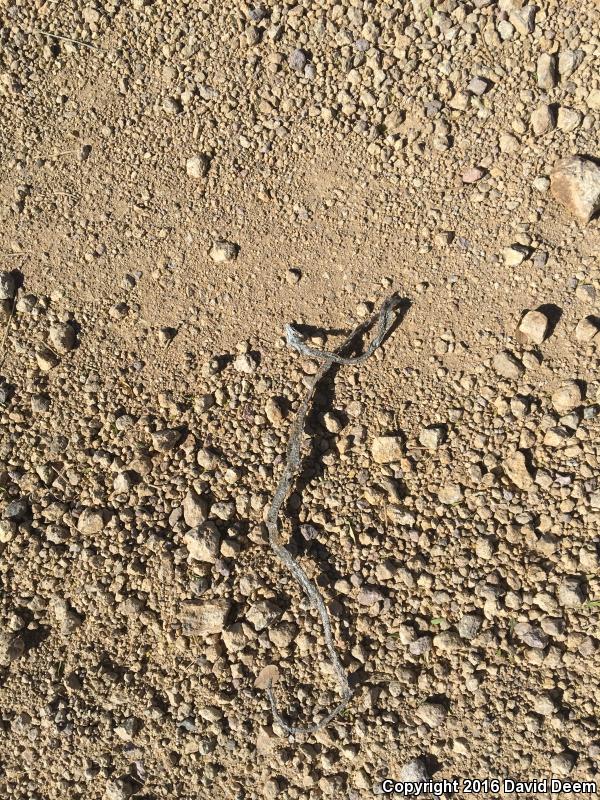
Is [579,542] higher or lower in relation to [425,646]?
higher

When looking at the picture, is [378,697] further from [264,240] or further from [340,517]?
[264,240]

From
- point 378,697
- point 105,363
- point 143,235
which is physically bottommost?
point 378,697

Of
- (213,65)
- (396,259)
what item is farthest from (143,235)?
(396,259)

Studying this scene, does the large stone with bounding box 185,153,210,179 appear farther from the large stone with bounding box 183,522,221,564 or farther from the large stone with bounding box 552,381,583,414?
the large stone with bounding box 552,381,583,414

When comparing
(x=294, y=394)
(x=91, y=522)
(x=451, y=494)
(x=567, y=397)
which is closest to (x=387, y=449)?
(x=451, y=494)

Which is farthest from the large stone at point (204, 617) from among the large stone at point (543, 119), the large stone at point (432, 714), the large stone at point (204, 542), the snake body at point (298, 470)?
the large stone at point (543, 119)

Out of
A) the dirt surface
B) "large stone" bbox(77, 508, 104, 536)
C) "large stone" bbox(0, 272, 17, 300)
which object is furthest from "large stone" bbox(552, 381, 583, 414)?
"large stone" bbox(0, 272, 17, 300)

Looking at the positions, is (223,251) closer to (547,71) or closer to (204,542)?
(204,542)
